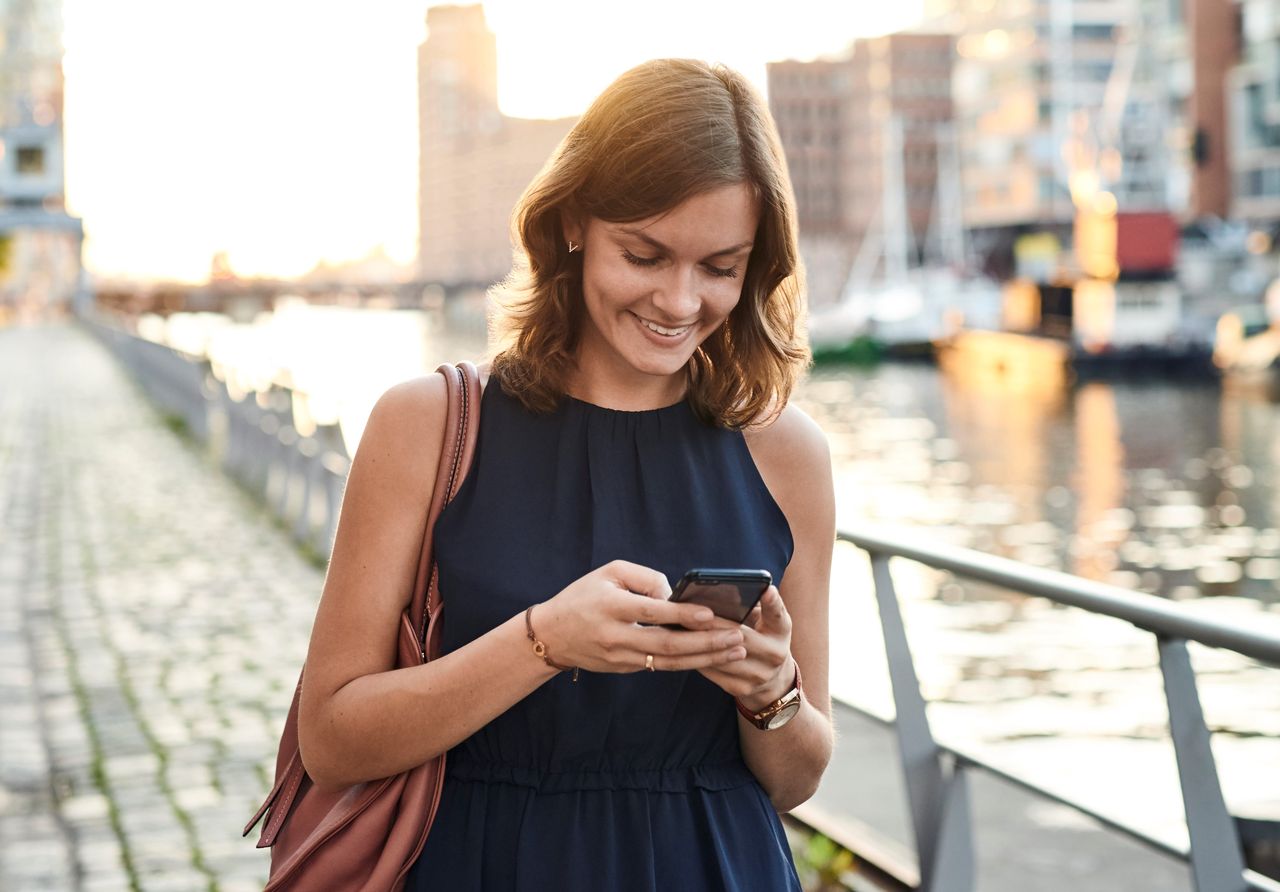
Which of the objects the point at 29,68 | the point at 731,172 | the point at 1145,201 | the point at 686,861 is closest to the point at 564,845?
the point at 686,861

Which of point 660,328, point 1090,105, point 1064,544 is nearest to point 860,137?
point 1090,105

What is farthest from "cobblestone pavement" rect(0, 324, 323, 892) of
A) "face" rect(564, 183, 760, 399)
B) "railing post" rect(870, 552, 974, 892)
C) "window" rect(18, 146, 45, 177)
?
"window" rect(18, 146, 45, 177)

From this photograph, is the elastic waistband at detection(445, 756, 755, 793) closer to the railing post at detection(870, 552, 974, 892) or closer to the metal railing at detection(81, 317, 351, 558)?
the railing post at detection(870, 552, 974, 892)

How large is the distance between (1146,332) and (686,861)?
217 ft

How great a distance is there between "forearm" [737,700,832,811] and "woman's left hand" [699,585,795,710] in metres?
0.14

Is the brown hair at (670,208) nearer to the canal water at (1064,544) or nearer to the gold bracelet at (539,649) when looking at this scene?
the gold bracelet at (539,649)

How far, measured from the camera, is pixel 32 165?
351 feet

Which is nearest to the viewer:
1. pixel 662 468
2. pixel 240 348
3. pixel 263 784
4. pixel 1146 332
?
pixel 662 468

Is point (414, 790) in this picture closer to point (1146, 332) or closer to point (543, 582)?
point (543, 582)

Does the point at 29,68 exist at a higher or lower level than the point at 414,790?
higher

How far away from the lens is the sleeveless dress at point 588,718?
1.99m

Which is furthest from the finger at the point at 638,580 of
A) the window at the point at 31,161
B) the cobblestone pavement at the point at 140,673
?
the window at the point at 31,161

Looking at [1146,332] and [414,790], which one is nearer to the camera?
[414,790]

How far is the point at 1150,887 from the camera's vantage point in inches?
219
